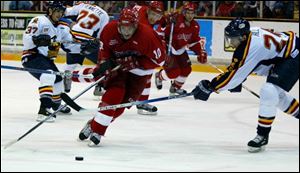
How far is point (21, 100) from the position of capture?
805 centimetres

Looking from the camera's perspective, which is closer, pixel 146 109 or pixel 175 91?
pixel 146 109

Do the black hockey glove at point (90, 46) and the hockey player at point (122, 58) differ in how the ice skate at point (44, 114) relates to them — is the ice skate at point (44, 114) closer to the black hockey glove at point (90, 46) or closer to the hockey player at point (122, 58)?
the black hockey glove at point (90, 46)

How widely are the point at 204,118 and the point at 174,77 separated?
1443 mm

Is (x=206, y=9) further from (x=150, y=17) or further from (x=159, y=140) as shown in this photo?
(x=159, y=140)

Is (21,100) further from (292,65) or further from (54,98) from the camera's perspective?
(292,65)

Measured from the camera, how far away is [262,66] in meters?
5.63

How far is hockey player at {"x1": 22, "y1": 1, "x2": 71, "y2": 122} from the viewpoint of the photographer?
6.66m

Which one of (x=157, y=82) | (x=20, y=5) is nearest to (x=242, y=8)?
(x=157, y=82)

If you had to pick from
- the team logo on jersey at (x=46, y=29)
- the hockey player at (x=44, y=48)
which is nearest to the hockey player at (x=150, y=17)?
the hockey player at (x=44, y=48)

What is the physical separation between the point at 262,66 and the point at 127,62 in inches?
35.4

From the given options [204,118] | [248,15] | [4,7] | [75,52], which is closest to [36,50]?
[75,52]

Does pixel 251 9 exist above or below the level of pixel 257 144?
above

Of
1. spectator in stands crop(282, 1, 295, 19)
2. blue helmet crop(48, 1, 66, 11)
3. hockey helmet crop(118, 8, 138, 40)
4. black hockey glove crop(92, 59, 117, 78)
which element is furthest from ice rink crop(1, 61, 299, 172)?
spectator in stands crop(282, 1, 295, 19)

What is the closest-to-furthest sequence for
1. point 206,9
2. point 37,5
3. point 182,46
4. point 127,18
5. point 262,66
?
point 127,18, point 262,66, point 182,46, point 206,9, point 37,5
